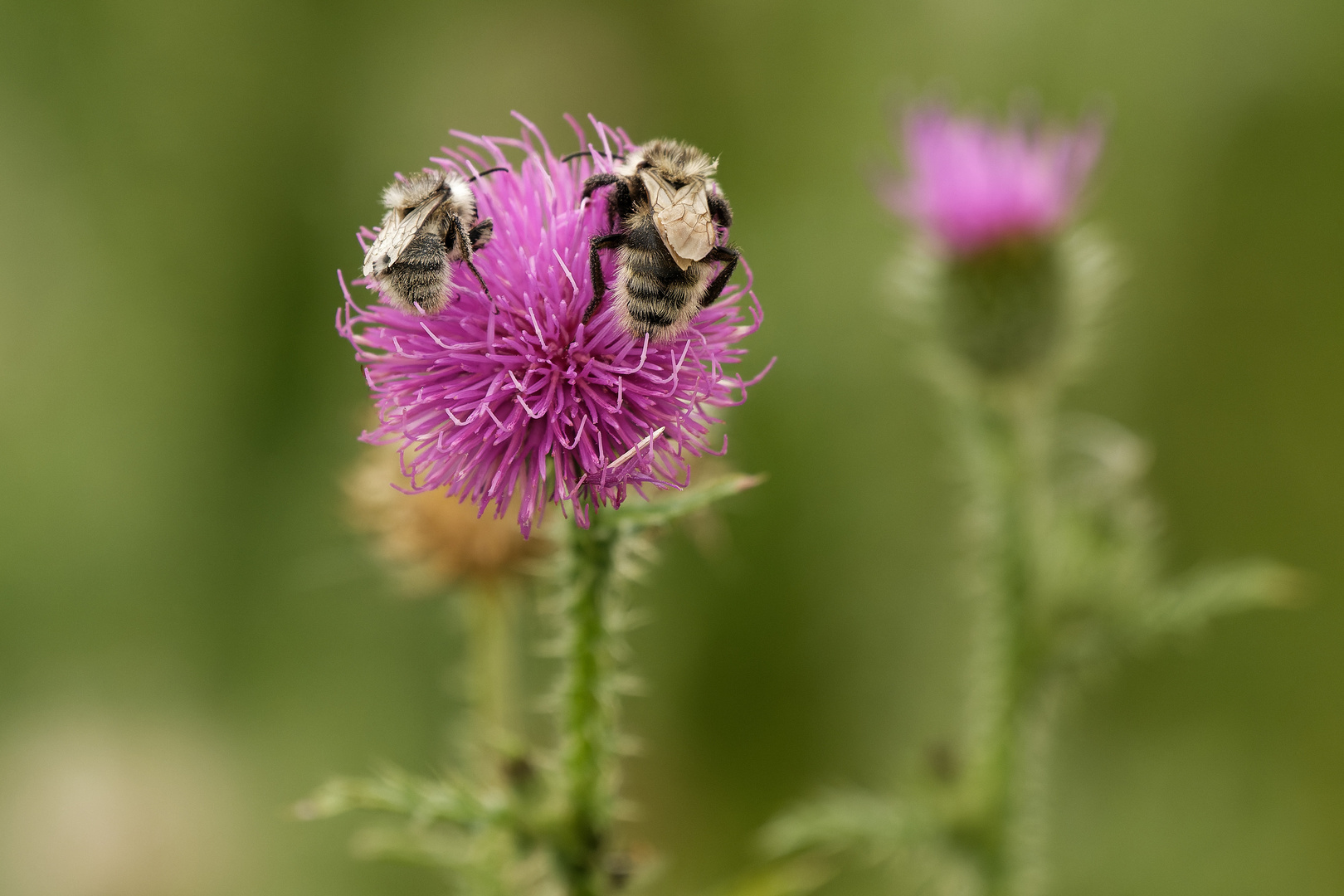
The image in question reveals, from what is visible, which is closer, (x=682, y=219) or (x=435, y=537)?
(x=682, y=219)

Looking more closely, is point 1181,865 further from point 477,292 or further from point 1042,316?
point 477,292

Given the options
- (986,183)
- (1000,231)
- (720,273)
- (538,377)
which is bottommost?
(538,377)

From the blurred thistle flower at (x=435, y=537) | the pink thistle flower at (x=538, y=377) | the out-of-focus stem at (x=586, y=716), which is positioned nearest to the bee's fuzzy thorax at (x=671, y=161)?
the pink thistle flower at (x=538, y=377)

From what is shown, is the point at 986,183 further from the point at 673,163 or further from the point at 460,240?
the point at 460,240

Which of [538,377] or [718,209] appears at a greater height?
[718,209]

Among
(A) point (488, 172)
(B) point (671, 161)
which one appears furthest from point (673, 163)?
(A) point (488, 172)

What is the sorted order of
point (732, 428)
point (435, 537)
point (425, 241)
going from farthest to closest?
point (732, 428), point (435, 537), point (425, 241)

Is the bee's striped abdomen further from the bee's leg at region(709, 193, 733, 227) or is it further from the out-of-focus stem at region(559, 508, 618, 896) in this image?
the out-of-focus stem at region(559, 508, 618, 896)
